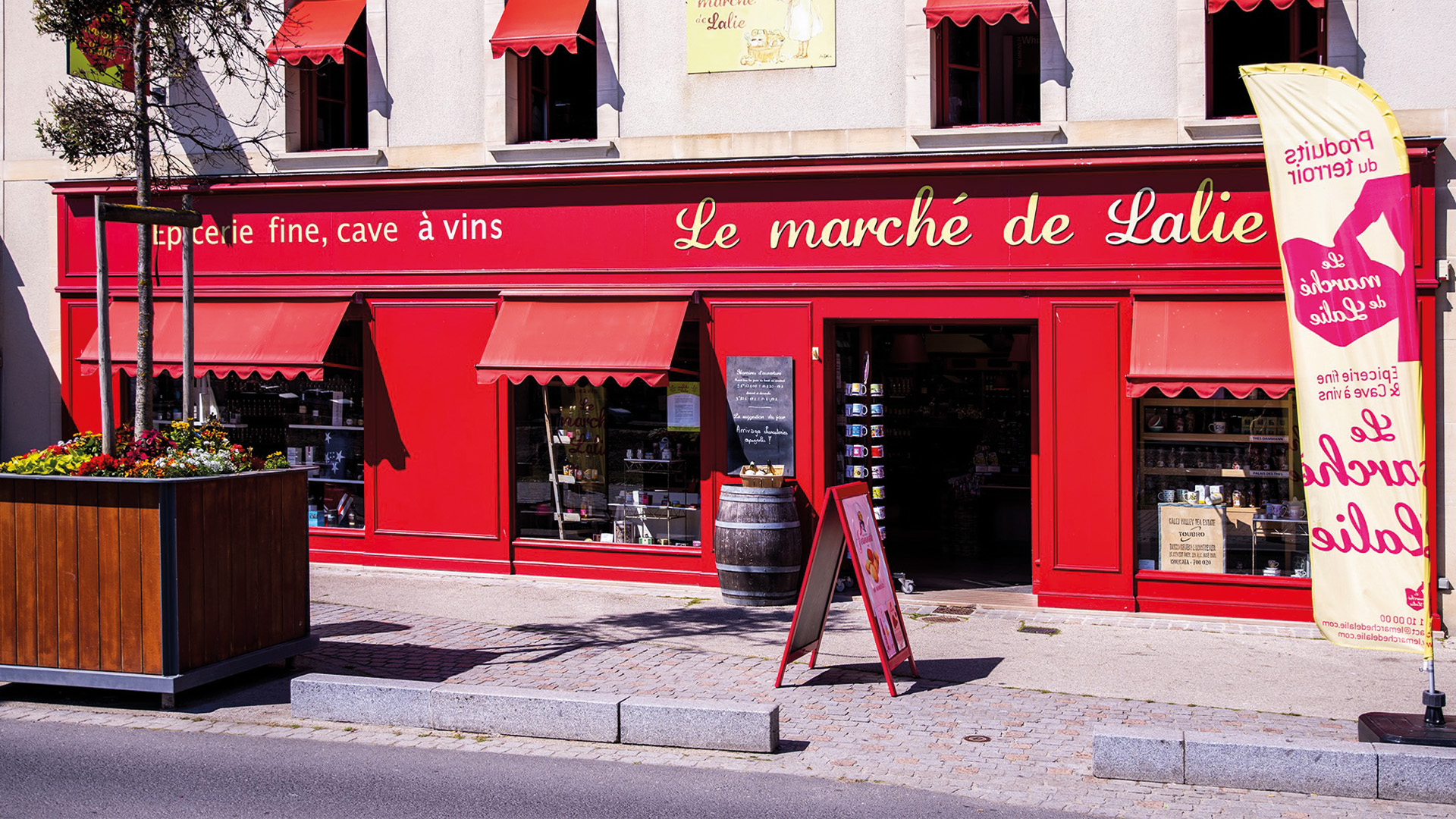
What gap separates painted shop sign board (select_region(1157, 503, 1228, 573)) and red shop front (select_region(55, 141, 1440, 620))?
0.02 m

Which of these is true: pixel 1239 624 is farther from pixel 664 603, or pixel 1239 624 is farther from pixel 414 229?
pixel 414 229

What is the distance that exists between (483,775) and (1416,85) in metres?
9.52

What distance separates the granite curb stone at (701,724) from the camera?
728 centimetres

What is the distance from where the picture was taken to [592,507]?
13195mm

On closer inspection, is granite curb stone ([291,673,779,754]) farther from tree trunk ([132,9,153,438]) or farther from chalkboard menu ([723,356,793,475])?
chalkboard menu ([723,356,793,475])

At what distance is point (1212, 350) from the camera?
1092 cm

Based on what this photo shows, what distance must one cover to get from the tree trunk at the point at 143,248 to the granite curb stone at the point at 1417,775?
28.0 feet

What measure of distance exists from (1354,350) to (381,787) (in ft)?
19.8

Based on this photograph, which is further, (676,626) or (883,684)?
(676,626)

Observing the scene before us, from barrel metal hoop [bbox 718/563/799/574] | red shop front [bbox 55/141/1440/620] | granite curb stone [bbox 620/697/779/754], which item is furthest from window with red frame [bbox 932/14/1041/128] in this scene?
granite curb stone [bbox 620/697/779/754]

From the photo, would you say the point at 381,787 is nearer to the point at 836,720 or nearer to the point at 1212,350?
the point at 836,720

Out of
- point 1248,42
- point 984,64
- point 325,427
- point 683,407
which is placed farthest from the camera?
point 325,427

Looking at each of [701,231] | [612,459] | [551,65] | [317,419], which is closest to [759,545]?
[612,459]

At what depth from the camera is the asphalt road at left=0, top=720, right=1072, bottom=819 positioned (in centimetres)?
631
